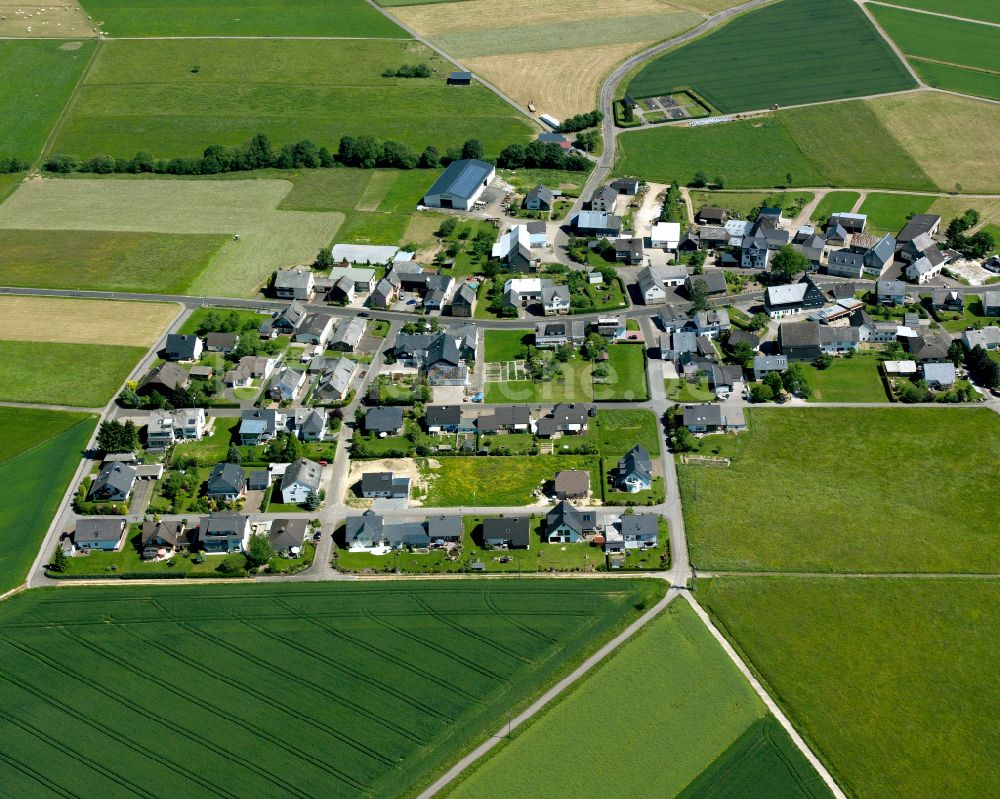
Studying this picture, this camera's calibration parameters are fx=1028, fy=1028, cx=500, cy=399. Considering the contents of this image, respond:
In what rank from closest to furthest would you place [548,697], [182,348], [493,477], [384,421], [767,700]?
1. [767,700]
2. [548,697]
3. [493,477]
4. [384,421]
5. [182,348]

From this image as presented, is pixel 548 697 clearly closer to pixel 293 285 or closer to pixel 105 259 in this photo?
pixel 293 285

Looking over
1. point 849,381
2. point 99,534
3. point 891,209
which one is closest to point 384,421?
point 99,534

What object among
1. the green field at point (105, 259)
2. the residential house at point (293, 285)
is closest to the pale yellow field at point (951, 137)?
the residential house at point (293, 285)

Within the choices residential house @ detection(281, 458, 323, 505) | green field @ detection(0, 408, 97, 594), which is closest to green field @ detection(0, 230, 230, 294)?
green field @ detection(0, 408, 97, 594)

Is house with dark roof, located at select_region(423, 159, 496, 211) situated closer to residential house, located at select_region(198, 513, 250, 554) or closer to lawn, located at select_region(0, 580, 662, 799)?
residential house, located at select_region(198, 513, 250, 554)

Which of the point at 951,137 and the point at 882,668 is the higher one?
the point at 951,137
